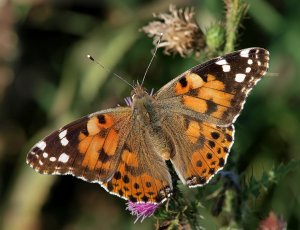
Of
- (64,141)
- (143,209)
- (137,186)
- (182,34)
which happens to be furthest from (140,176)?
(182,34)

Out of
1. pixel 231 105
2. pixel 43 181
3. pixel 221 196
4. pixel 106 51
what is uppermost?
pixel 231 105

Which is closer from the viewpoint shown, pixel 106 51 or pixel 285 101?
pixel 285 101

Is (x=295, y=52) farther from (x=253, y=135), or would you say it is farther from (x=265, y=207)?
(x=265, y=207)

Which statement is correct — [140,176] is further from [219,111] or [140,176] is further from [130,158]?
[219,111]

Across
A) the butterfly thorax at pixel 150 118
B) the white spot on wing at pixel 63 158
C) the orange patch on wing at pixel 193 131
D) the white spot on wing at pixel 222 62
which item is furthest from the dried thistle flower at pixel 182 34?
the white spot on wing at pixel 63 158

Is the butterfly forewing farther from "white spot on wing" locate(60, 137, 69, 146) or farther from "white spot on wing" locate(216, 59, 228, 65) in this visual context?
"white spot on wing" locate(216, 59, 228, 65)

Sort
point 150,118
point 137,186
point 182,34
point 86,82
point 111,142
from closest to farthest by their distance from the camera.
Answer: point 137,186 → point 111,142 → point 150,118 → point 182,34 → point 86,82

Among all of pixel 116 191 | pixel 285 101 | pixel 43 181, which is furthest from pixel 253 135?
pixel 116 191

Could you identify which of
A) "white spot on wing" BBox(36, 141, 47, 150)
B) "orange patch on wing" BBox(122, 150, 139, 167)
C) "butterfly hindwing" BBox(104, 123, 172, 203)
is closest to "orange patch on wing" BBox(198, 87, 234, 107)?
"butterfly hindwing" BBox(104, 123, 172, 203)
